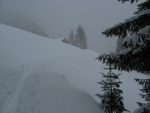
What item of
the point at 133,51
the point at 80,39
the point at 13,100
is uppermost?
the point at 80,39

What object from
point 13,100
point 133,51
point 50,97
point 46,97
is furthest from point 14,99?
point 133,51

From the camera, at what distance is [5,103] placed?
1048 centimetres

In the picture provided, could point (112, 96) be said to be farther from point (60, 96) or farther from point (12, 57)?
point (12, 57)

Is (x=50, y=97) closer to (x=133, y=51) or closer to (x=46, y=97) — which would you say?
(x=46, y=97)

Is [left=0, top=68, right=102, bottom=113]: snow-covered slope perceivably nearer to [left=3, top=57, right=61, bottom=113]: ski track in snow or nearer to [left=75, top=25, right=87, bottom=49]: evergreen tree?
[left=3, top=57, right=61, bottom=113]: ski track in snow

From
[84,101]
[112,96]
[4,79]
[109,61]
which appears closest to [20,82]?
[4,79]

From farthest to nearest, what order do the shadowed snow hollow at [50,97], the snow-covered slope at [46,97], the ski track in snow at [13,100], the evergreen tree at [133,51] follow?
the shadowed snow hollow at [50,97] → the snow-covered slope at [46,97] → the ski track in snow at [13,100] → the evergreen tree at [133,51]

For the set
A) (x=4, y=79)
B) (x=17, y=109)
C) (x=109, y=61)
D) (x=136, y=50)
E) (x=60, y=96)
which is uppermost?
(x=136, y=50)

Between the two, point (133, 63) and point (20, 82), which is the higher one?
point (133, 63)

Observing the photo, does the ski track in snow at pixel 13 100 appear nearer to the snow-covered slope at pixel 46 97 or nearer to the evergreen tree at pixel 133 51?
the snow-covered slope at pixel 46 97

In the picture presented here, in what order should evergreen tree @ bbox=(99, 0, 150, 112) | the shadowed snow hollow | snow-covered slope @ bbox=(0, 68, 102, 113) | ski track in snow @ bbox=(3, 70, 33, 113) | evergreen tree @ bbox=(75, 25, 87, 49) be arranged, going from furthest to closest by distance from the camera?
evergreen tree @ bbox=(75, 25, 87, 49), the shadowed snow hollow, snow-covered slope @ bbox=(0, 68, 102, 113), ski track in snow @ bbox=(3, 70, 33, 113), evergreen tree @ bbox=(99, 0, 150, 112)

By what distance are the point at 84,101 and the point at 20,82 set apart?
4.97 m

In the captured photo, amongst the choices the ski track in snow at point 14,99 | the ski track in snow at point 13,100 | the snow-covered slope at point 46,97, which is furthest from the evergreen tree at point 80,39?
the ski track in snow at point 13,100

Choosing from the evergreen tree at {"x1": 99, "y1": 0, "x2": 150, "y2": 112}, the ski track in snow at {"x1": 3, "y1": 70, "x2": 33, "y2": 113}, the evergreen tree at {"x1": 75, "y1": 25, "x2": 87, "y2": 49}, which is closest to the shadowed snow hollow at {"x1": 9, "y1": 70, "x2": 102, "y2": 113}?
the ski track in snow at {"x1": 3, "y1": 70, "x2": 33, "y2": 113}
